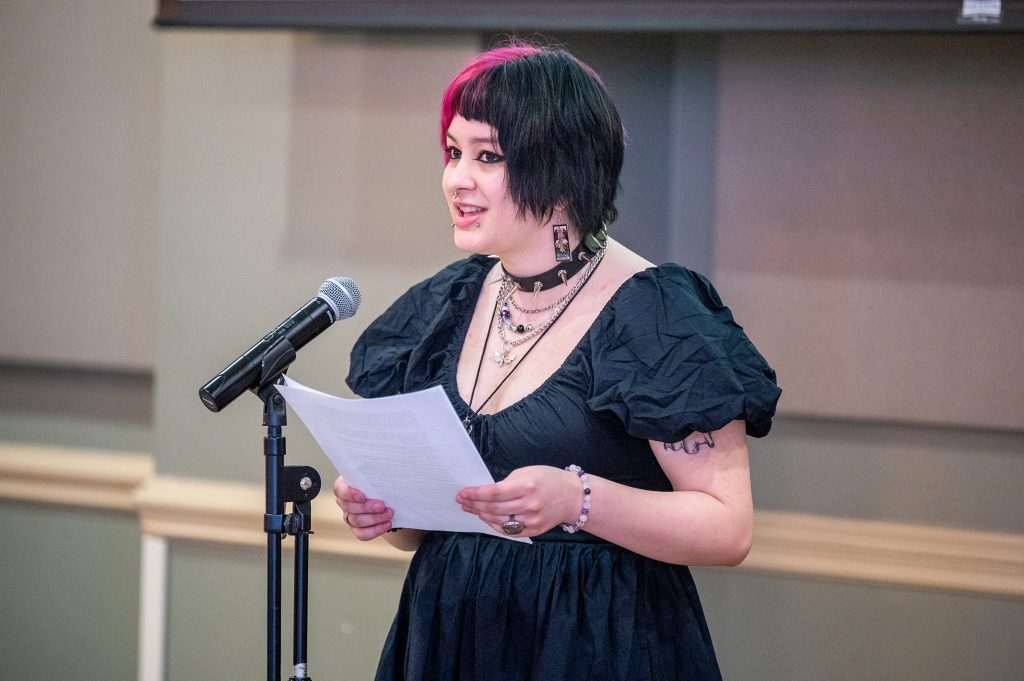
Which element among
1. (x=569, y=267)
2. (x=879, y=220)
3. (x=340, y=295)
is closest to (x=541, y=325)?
(x=569, y=267)

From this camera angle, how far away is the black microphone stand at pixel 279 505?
1.30 m

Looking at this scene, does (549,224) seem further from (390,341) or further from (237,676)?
(237,676)

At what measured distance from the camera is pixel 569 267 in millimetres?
1536

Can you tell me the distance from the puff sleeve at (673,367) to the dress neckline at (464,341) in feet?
0.06

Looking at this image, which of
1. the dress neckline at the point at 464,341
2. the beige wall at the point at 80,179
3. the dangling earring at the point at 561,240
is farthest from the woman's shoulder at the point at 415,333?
the beige wall at the point at 80,179

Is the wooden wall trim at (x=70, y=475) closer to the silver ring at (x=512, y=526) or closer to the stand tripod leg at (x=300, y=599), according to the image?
the stand tripod leg at (x=300, y=599)

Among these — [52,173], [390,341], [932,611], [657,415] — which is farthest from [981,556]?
[52,173]

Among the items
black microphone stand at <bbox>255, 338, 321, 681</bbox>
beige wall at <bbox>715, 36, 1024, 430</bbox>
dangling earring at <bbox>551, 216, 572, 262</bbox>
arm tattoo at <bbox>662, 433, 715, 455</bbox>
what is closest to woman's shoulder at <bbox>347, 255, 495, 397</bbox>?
dangling earring at <bbox>551, 216, 572, 262</bbox>

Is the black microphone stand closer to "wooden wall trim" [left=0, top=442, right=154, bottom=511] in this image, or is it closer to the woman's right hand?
the woman's right hand

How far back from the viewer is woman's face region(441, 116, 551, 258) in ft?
4.82

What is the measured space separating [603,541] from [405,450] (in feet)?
1.08

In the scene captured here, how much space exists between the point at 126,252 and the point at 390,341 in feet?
4.13

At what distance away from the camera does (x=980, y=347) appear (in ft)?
6.87

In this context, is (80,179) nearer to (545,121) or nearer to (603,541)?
(545,121)
